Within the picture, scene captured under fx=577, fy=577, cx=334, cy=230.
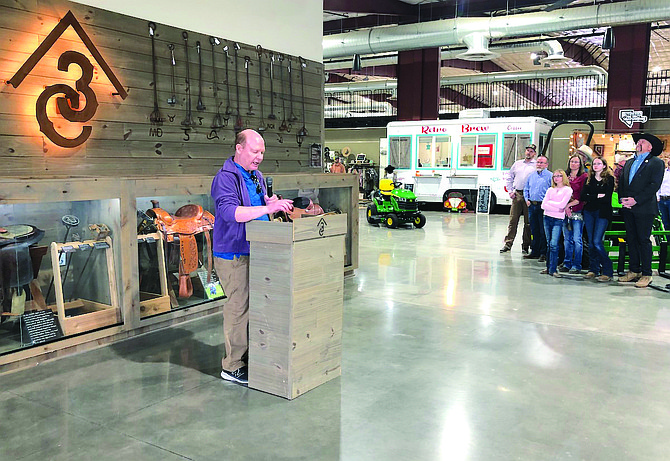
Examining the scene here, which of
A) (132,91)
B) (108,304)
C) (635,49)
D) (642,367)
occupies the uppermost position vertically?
(635,49)

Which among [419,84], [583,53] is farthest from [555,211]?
[583,53]

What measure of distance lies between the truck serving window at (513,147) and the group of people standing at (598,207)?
23.7ft

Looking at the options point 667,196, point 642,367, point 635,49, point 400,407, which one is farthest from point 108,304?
point 635,49

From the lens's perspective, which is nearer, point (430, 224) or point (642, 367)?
point (642, 367)

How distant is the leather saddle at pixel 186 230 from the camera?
5039 mm

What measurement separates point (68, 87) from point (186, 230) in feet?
4.95

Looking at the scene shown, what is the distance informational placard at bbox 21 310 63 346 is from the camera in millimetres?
3992

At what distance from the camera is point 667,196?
9.13m

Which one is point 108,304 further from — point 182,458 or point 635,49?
point 635,49

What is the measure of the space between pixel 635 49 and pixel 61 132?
15.3m

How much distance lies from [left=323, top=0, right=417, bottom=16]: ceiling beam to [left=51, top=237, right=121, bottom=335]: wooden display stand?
10653mm

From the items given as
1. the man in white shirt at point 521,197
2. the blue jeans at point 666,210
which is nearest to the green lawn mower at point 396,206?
the man in white shirt at point 521,197

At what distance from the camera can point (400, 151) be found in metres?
17.2

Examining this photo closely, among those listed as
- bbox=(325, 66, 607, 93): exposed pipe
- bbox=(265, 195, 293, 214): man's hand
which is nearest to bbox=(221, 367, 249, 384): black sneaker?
bbox=(265, 195, 293, 214): man's hand
